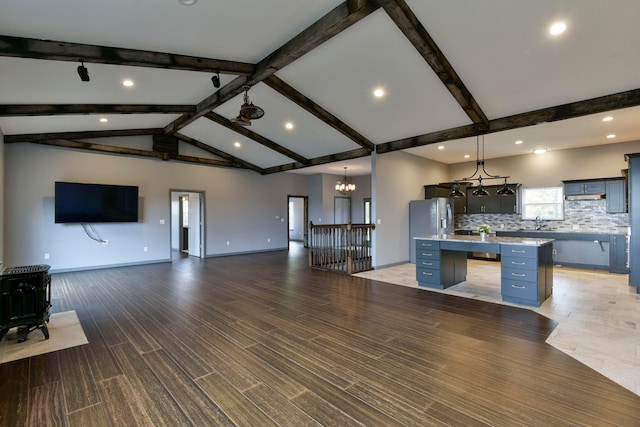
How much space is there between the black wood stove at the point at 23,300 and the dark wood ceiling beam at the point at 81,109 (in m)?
2.85

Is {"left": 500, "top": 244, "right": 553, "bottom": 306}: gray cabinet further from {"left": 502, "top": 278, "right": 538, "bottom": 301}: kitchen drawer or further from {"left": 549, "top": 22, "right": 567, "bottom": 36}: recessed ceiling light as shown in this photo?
{"left": 549, "top": 22, "right": 567, "bottom": 36}: recessed ceiling light

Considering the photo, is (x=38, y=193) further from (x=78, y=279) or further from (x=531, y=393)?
(x=531, y=393)

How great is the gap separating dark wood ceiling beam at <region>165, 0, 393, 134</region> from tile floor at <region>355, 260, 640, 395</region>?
3.97 meters

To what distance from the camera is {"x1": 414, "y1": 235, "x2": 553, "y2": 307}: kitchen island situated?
14.0 feet

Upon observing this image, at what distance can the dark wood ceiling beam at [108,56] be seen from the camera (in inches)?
122

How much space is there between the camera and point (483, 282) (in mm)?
5742

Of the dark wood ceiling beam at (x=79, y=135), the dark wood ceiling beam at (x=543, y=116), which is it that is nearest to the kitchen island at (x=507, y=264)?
the dark wood ceiling beam at (x=543, y=116)

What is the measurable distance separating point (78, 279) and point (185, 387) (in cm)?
550

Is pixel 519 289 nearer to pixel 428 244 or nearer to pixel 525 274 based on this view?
pixel 525 274

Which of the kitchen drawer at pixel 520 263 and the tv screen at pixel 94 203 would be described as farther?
the tv screen at pixel 94 203

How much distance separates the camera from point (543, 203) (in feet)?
25.9

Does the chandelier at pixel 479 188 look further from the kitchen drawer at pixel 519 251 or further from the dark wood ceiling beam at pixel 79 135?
the dark wood ceiling beam at pixel 79 135

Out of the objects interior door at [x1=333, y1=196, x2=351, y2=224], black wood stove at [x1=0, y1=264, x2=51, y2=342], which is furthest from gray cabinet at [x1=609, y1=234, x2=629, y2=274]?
black wood stove at [x1=0, y1=264, x2=51, y2=342]

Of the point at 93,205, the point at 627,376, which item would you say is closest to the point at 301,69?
the point at 627,376
